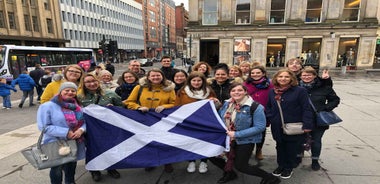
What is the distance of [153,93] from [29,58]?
18.8 metres

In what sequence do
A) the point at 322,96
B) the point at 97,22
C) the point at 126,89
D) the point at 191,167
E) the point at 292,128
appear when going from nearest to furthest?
the point at 292,128, the point at 322,96, the point at 191,167, the point at 126,89, the point at 97,22

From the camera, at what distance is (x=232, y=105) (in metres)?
3.14

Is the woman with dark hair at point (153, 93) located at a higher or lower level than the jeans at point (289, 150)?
higher

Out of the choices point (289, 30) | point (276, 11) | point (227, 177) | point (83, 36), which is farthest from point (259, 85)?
point (83, 36)

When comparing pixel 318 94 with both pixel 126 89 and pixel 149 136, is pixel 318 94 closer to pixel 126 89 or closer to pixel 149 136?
pixel 149 136

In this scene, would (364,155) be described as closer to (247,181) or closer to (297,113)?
(297,113)

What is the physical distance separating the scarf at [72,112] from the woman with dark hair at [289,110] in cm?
276

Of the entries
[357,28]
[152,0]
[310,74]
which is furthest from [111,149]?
[152,0]

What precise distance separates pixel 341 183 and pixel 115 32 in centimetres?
6698

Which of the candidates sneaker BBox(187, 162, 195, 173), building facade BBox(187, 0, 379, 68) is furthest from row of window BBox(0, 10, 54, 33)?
sneaker BBox(187, 162, 195, 173)

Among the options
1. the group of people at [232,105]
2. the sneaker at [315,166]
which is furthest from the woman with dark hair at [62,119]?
the sneaker at [315,166]

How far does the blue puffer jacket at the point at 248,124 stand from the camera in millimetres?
2875

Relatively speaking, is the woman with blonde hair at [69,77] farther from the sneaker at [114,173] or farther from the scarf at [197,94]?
the scarf at [197,94]

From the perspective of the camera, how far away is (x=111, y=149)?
3227 mm
